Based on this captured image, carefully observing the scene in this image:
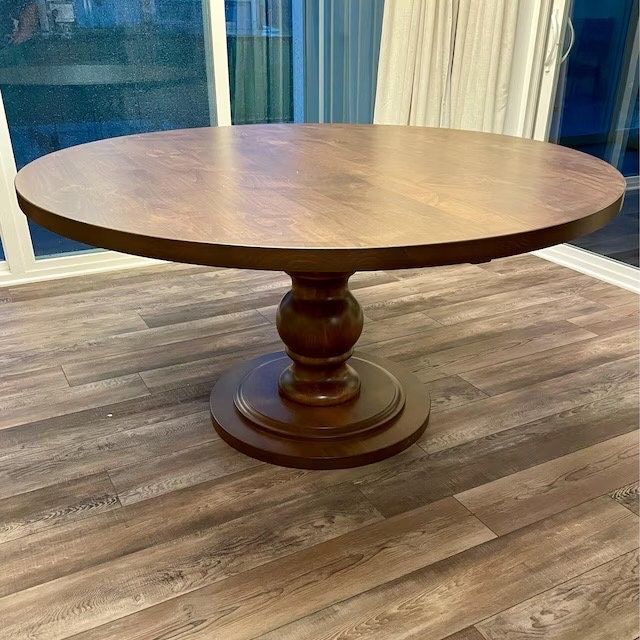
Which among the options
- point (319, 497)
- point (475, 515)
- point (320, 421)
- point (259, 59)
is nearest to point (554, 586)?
point (475, 515)

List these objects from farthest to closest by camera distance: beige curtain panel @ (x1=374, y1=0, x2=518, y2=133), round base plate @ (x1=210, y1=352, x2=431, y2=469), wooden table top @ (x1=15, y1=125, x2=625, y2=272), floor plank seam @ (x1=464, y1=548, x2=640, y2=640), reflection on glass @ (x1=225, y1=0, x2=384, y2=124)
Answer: reflection on glass @ (x1=225, y1=0, x2=384, y2=124), beige curtain panel @ (x1=374, y1=0, x2=518, y2=133), round base plate @ (x1=210, y1=352, x2=431, y2=469), floor plank seam @ (x1=464, y1=548, x2=640, y2=640), wooden table top @ (x1=15, y1=125, x2=625, y2=272)

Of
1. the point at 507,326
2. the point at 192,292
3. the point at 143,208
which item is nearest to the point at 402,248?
the point at 143,208

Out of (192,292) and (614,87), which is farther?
(614,87)

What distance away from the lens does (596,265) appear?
9.32 feet

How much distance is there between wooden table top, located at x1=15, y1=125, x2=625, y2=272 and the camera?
3.31 feet

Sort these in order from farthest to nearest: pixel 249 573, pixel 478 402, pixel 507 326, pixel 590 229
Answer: pixel 507 326 < pixel 478 402 < pixel 249 573 < pixel 590 229

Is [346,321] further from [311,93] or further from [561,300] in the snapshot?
[311,93]

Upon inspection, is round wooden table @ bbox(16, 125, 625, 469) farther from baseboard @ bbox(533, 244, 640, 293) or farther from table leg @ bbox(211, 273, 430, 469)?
baseboard @ bbox(533, 244, 640, 293)

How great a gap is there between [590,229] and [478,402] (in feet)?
2.76

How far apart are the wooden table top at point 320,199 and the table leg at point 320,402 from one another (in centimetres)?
31

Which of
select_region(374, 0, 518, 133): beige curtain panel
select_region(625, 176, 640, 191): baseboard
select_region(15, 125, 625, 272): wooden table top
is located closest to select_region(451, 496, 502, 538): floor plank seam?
select_region(15, 125, 625, 272): wooden table top

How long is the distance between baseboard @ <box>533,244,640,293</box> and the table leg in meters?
1.34

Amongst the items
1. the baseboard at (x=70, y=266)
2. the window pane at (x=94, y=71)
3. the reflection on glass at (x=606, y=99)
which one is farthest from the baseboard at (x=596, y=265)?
the baseboard at (x=70, y=266)

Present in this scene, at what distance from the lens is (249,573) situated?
1281mm
